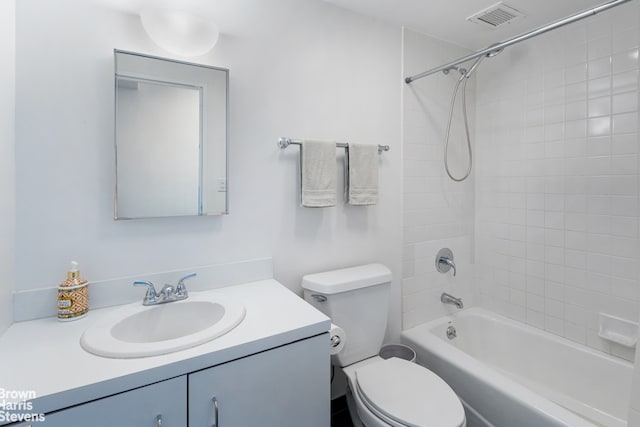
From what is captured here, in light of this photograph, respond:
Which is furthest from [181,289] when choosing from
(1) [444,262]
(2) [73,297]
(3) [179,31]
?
(1) [444,262]

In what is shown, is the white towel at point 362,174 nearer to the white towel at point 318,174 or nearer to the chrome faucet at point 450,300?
A: the white towel at point 318,174

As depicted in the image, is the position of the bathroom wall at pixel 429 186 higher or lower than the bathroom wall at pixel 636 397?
higher

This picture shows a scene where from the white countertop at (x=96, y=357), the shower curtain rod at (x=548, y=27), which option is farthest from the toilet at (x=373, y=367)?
the shower curtain rod at (x=548, y=27)

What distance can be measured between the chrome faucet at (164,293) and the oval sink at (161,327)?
2cm

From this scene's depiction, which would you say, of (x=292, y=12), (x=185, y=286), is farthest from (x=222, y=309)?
(x=292, y=12)

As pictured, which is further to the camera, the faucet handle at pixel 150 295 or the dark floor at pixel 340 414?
the dark floor at pixel 340 414

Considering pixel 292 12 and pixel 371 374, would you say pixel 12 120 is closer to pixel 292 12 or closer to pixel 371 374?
pixel 292 12

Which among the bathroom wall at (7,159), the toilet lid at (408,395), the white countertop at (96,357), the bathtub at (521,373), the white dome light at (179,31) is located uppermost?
the white dome light at (179,31)

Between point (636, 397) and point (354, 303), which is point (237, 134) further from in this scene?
point (636, 397)

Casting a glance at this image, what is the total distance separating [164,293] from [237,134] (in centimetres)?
75

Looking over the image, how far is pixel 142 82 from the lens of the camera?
122 cm

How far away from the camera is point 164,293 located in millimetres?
1218

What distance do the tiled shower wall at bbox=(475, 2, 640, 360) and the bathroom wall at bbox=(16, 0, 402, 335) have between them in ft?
2.61

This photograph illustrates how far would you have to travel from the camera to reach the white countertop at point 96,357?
73cm
